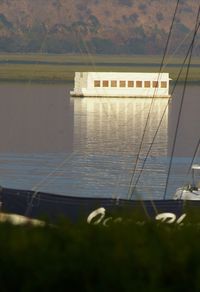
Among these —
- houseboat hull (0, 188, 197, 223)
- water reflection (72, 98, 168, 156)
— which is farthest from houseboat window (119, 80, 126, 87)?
houseboat hull (0, 188, 197, 223)

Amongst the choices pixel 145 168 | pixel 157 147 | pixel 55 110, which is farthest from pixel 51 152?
pixel 55 110

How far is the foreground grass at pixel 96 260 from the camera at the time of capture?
5449 millimetres

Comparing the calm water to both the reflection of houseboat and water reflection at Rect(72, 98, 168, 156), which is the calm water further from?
the reflection of houseboat

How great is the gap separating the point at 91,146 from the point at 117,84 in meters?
37.4

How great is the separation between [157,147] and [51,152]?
3084mm

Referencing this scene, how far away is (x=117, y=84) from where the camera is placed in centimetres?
7269

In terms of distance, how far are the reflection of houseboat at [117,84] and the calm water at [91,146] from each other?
411 centimetres

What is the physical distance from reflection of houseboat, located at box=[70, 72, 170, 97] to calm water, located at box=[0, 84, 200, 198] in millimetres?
4109

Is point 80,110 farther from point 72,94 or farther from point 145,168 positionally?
point 145,168

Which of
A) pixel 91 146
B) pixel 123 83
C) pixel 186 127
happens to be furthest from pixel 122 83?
pixel 91 146

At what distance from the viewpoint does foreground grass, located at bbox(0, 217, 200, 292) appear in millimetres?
5449

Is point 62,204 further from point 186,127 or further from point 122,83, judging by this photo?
point 122,83

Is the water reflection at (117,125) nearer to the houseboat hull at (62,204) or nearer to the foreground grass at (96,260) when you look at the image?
the houseboat hull at (62,204)

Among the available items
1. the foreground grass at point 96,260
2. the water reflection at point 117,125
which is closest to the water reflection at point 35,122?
the water reflection at point 117,125
